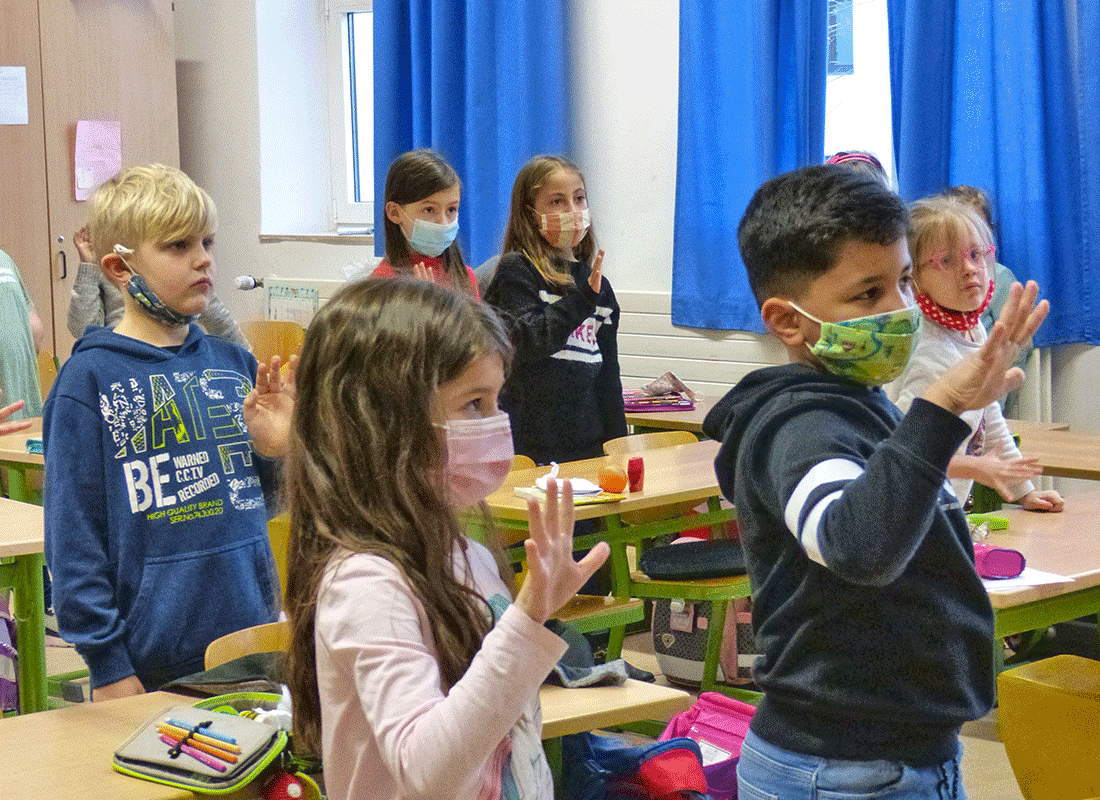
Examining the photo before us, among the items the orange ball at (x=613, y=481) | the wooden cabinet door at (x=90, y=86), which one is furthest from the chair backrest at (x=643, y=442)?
the wooden cabinet door at (x=90, y=86)

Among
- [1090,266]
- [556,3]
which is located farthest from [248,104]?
[1090,266]

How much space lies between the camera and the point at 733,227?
5.30 m

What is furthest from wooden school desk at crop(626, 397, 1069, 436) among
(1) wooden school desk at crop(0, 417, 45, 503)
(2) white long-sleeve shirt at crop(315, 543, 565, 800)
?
(2) white long-sleeve shirt at crop(315, 543, 565, 800)

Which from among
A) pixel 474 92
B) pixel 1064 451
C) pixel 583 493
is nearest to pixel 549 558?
pixel 583 493

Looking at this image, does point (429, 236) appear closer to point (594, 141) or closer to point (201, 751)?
point (594, 141)

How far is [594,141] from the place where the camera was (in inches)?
228

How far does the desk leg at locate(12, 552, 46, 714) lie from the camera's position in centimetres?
296

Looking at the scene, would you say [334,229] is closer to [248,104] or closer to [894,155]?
[248,104]

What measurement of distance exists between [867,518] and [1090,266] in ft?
12.7

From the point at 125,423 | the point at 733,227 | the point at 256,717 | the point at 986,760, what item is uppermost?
the point at 733,227

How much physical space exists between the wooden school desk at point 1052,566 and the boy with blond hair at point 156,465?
1285mm

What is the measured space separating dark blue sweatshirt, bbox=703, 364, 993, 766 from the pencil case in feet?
2.15

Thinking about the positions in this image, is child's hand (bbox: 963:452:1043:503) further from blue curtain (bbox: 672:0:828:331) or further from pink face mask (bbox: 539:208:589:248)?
blue curtain (bbox: 672:0:828:331)

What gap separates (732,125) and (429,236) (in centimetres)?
197
